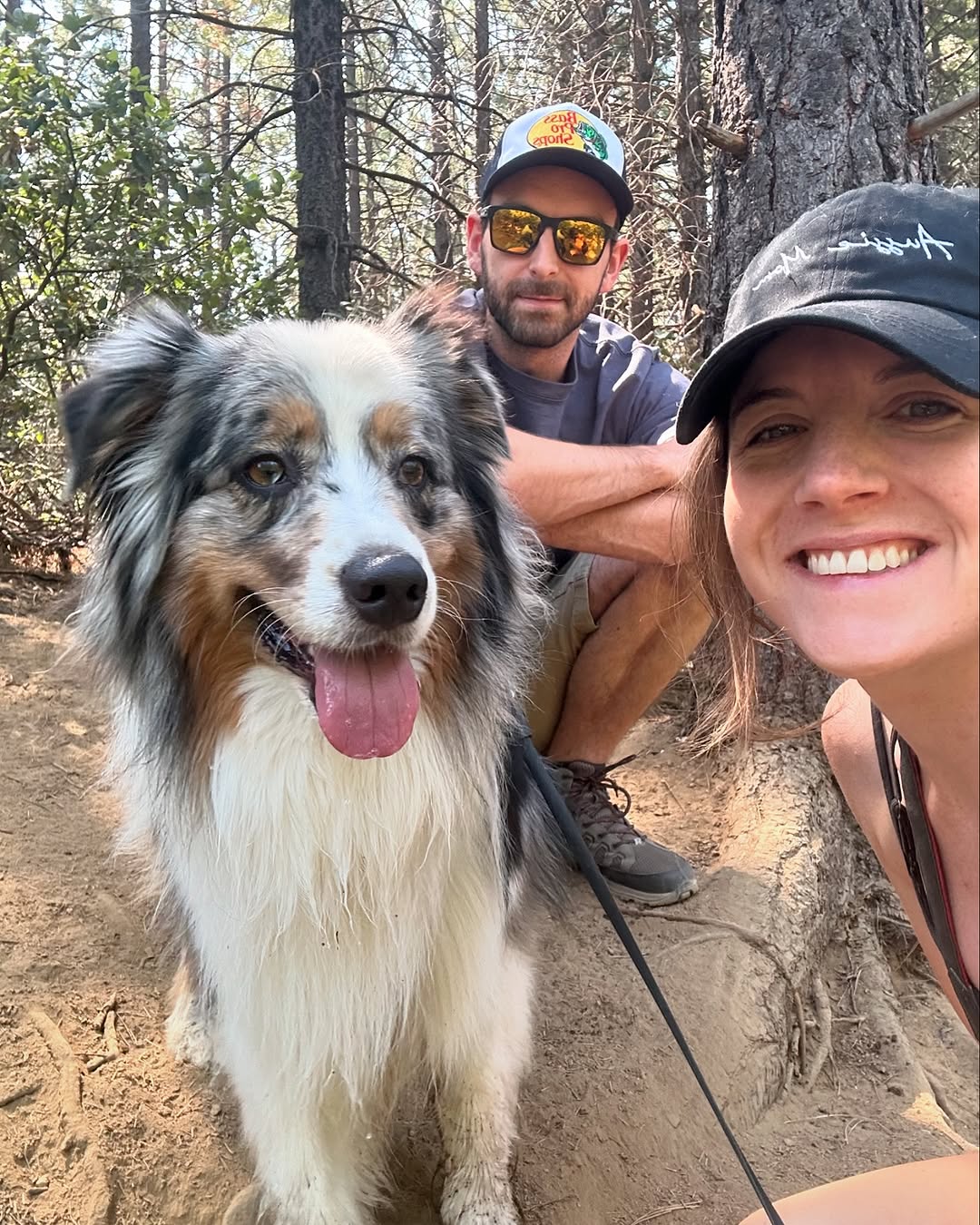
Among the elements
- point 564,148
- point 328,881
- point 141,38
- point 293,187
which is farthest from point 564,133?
point 141,38

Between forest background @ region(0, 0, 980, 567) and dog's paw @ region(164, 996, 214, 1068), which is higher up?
forest background @ region(0, 0, 980, 567)

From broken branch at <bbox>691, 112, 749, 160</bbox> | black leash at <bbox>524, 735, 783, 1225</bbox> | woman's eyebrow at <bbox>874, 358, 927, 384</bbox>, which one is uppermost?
broken branch at <bbox>691, 112, 749, 160</bbox>

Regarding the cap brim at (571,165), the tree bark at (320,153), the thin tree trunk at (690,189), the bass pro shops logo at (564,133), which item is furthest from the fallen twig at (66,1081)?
the tree bark at (320,153)

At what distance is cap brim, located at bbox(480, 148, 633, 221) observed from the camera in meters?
3.29

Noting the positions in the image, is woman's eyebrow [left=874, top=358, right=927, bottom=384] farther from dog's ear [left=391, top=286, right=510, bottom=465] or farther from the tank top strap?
dog's ear [left=391, top=286, right=510, bottom=465]

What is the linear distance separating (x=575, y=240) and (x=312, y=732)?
7.39 feet

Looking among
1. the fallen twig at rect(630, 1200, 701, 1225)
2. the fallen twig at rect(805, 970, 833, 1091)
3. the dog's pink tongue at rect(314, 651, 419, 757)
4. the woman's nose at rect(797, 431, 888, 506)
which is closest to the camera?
the woman's nose at rect(797, 431, 888, 506)

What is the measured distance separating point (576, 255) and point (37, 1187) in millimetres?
3270

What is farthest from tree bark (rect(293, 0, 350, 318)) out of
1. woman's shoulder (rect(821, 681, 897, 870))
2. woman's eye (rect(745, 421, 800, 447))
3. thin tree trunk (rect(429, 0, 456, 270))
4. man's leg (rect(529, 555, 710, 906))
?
woman's eye (rect(745, 421, 800, 447))

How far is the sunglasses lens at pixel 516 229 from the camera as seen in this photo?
3344 millimetres

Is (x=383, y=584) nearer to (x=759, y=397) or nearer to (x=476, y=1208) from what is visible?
(x=759, y=397)

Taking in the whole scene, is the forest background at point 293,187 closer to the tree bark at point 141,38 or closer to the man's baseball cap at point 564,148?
the man's baseball cap at point 564,148

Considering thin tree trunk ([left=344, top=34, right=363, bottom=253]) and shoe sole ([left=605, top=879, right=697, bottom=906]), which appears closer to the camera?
shoe sole ([left=605, top=879, right=697, bottom=906])

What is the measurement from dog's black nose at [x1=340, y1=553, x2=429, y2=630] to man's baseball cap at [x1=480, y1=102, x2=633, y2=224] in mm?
2175
